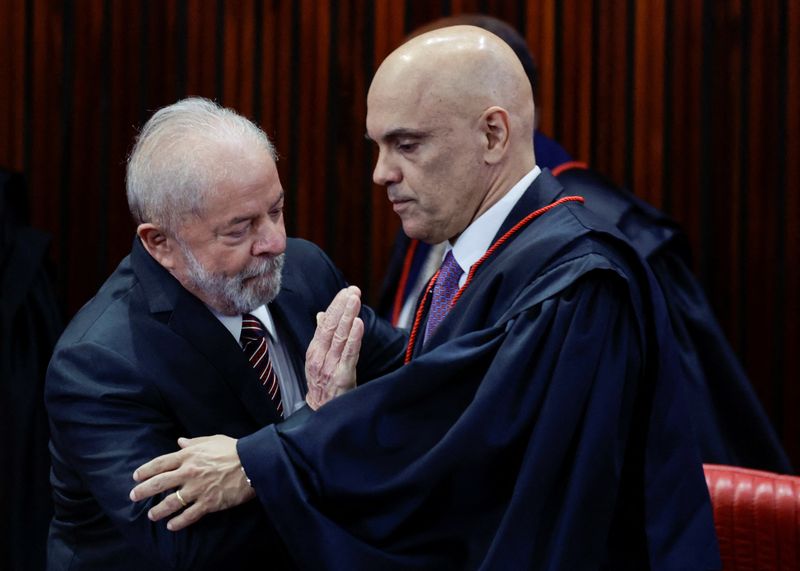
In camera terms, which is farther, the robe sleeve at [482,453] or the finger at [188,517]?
the finger at [188,517]

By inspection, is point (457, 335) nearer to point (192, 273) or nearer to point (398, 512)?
point (398, 512)

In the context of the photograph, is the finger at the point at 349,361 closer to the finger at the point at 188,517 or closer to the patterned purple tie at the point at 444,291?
the patterned purple tie at the point at 444,291

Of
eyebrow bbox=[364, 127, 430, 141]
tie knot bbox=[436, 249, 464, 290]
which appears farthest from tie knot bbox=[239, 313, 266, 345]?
eyebrow bbox=[364, 127, 430, 141]

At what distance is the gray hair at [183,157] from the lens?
2.30 meters

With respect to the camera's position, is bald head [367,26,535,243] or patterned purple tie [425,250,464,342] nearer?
bald head [367,26,535,243]

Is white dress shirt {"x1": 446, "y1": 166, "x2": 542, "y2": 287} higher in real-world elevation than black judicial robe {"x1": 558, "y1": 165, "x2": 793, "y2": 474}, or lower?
higher

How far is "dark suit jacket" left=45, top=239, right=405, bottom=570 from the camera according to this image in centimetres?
217

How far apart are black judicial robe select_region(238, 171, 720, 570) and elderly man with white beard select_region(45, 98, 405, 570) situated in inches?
6.4

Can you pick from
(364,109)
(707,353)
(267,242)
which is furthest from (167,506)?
(364,109)

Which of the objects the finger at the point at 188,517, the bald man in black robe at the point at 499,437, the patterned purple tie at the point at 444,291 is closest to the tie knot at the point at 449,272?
the patterned purple tie at the point at 444,291

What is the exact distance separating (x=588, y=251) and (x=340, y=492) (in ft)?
1.84

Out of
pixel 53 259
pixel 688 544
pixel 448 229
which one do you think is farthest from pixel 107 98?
pixel 688 544

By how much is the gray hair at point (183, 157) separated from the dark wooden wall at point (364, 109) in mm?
1530

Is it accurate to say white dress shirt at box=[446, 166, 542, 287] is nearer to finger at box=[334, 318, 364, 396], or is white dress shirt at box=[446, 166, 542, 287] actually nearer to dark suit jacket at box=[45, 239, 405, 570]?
finger at box=[334, 318, 364, 396]
